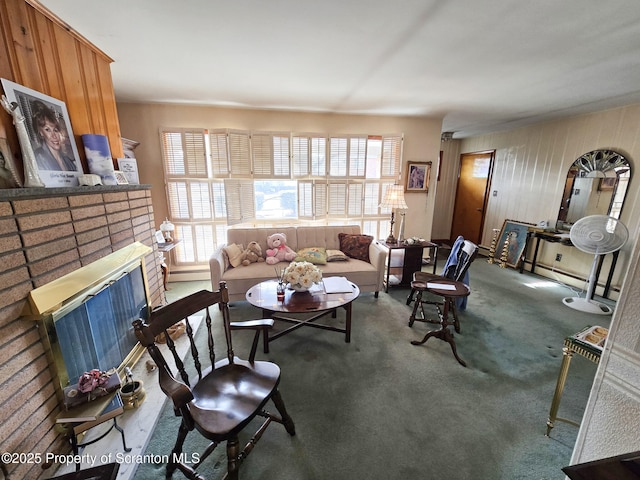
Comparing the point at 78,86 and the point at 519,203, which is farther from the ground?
Result: the point at 78,86

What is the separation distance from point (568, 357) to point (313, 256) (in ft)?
7.80

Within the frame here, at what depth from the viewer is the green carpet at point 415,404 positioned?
54.4 inches

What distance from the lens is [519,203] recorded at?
4.58 metres

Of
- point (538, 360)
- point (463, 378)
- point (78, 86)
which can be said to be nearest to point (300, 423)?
point (463, 378)

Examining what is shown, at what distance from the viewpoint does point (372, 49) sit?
1957 mm

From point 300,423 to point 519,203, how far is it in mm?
5057

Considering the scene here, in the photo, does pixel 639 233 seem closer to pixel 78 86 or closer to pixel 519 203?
pixel 78 86

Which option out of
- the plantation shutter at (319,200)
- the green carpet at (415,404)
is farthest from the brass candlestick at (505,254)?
the plantation shutter at (319,200)

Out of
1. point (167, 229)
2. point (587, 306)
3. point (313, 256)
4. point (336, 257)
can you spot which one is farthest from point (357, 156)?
point (587, 306)

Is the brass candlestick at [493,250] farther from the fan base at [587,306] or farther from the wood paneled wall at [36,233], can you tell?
the wood paneled wall at [36,233]

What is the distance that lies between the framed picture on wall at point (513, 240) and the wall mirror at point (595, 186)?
19.1 inches

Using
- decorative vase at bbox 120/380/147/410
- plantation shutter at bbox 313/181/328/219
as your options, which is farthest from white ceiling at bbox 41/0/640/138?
decorative vase at bbox 120/380/147/410

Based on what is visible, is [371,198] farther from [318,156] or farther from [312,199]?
[318,156]

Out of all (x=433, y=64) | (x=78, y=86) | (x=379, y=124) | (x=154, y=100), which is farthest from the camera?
(x=379, y=124)
